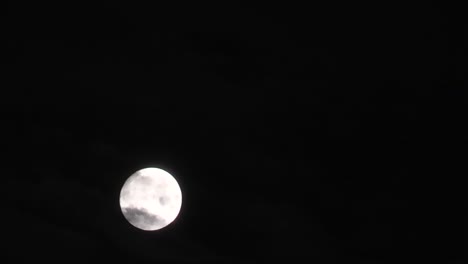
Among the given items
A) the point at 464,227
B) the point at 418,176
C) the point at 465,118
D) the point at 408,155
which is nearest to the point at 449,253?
the point at 464,227

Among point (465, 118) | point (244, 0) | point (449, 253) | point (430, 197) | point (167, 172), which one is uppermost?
point (244, 0)

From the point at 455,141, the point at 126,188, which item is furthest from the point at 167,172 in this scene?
the point at 455,141

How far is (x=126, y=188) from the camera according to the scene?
17.4ft

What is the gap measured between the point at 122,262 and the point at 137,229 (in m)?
0.54

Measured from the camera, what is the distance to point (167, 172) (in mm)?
5367

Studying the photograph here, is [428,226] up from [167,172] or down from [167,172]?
down

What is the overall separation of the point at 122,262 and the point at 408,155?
183 inches

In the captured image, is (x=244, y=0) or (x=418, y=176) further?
(x=418, y=176)

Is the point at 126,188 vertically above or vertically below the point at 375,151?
below

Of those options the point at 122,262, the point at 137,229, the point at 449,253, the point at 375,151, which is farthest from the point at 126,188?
the point at 449,253

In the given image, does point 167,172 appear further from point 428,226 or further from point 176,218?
point 428,226

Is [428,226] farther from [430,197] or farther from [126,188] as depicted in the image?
[126,188]

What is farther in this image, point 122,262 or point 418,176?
point 418,176

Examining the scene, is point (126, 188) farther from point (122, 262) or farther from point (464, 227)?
point (464, 227)
